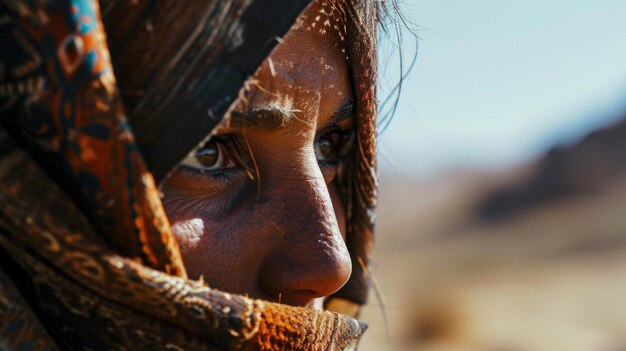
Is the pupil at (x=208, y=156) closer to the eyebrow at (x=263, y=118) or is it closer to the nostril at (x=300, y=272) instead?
the eyebrow at (x=263, y=118)

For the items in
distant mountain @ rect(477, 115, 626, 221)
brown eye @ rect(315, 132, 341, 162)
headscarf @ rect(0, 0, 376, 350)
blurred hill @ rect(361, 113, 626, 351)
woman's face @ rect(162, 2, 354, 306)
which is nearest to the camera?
headscarf @ rect(0, 0, 376, 350)

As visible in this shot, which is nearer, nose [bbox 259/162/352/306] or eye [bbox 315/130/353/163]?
nose [bbox 259/162/352/306]

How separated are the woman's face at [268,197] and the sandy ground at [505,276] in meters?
1.15

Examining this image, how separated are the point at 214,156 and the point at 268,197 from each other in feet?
0.49

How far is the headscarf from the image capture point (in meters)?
1.42

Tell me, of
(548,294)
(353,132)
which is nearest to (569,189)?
(548,294)

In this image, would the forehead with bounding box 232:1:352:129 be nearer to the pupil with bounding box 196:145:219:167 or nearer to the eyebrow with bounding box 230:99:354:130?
the eyebrow with bounding box 230:99:354:130

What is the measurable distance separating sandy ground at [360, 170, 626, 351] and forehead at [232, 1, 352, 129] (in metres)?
1.07

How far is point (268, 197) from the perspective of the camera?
6.14 ft

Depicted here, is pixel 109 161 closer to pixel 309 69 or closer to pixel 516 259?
pixel 309 69

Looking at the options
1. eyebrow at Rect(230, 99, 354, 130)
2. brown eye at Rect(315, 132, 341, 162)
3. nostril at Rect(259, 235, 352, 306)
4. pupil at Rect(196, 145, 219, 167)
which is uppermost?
brown eye at Rect(315, 132, 341, 162)

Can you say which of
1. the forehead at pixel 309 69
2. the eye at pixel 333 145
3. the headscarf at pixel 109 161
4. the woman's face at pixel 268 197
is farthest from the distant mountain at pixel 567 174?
the headscarf at pixel 109 161

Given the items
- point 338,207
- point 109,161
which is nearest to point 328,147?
point 338,207

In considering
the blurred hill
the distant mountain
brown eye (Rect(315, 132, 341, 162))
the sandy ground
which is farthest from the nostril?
the distant mountain
